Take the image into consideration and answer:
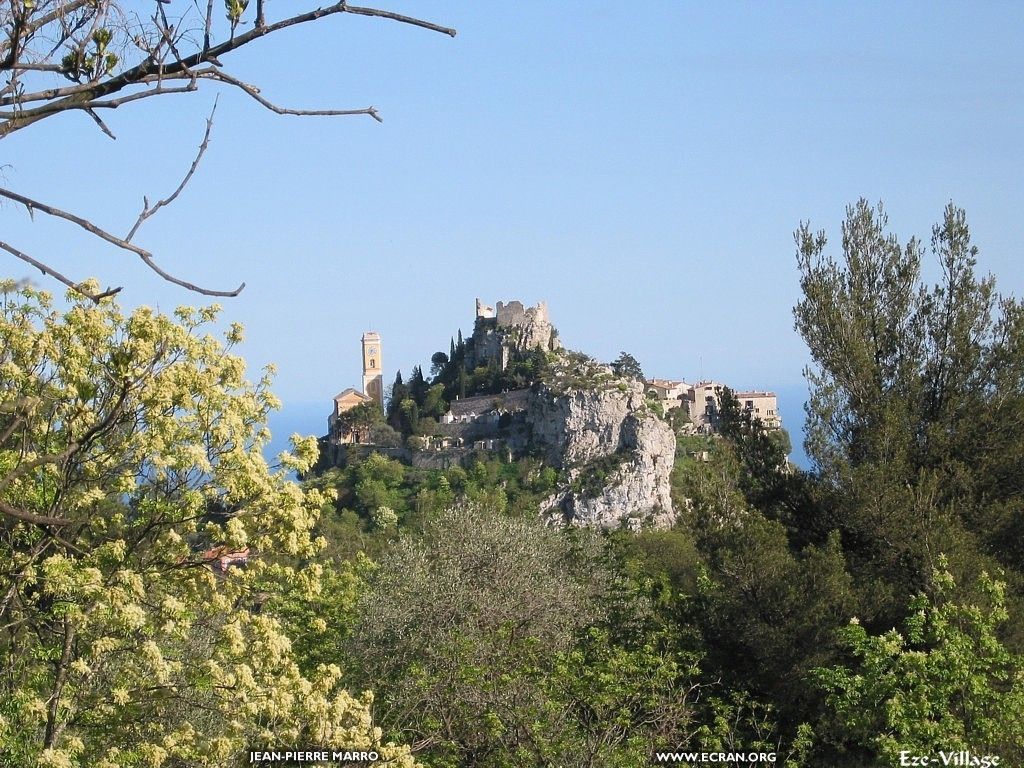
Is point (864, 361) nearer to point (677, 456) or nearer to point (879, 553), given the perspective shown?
point (879, 553)

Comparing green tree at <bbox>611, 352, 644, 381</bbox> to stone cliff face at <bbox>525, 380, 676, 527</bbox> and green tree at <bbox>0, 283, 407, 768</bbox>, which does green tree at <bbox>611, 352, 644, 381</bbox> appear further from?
green tree at <bbox>0, 283, 407, 768</bbox>

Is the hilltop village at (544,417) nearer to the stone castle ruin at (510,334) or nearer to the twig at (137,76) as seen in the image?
the stone castle ruin at (510,334)

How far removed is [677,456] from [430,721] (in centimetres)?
7522

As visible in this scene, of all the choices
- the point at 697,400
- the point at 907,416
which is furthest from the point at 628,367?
the point at 907,416

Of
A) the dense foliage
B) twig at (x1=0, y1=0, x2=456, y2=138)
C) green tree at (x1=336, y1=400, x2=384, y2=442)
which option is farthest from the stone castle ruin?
twig at (x1=0, y1=0, x2=456, y2=138)

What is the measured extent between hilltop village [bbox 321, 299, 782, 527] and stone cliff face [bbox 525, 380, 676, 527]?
2.9 inches

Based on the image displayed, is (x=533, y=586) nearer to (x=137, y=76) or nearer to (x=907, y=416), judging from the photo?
(x=907, y=416)

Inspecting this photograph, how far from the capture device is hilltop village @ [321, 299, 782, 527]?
8062 centimetres

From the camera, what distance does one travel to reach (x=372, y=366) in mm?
113875

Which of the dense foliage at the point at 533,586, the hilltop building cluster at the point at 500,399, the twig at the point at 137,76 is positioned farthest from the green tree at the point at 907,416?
the hilltop building cluster at the point at 500,399

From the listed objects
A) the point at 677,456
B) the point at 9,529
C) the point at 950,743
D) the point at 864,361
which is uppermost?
the point at 677,456

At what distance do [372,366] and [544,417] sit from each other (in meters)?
33.3

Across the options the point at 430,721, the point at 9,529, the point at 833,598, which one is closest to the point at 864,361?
the point at 833,598

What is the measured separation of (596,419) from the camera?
83812 mm
